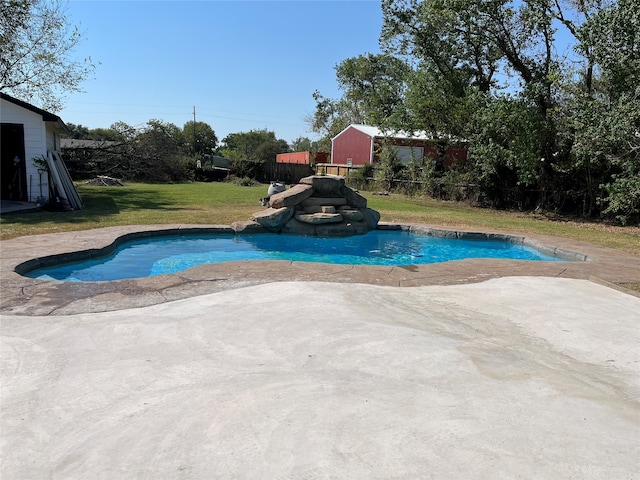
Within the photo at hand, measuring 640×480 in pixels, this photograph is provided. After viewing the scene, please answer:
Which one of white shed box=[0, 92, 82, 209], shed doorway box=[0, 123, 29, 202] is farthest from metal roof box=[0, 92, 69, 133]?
shed doorway box=[0, 123, 29, 202]

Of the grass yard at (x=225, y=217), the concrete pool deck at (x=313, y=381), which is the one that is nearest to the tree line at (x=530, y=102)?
the grass yard at (x=225, y=217)

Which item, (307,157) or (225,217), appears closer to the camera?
(225,217)

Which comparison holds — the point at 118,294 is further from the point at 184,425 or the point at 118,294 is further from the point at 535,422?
the point at 535,422

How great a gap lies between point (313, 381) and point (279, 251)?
676cm

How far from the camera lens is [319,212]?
11.5 m

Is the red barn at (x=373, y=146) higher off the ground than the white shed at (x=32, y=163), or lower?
higher

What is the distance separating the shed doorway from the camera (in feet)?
44.2

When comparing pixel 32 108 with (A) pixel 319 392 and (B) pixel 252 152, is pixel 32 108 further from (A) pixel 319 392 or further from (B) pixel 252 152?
(B) pixel 252 152

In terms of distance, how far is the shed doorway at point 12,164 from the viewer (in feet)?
44.2

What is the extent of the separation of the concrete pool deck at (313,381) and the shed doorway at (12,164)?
995 cm

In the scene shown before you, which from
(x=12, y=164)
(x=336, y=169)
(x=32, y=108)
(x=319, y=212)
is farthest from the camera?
(x=336, y=169)

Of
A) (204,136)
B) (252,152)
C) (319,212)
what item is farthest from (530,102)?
(204,136)

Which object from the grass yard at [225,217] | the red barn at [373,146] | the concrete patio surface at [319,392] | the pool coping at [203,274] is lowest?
the concrete patio surface at [319,392]

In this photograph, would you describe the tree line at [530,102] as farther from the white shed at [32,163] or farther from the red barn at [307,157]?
the red barn at [307,157]
